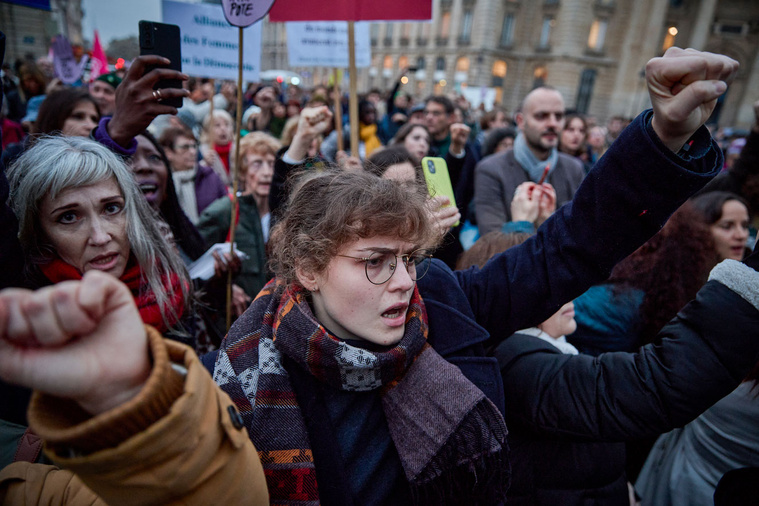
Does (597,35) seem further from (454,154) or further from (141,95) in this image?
(141,95)

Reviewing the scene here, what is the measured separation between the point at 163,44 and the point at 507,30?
42909 millimetres

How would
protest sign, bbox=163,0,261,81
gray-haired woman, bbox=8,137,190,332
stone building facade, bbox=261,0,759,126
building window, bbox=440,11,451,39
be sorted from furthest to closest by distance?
building window, bbox=440,11,451,39, stone building facade, bbox=261,0,759,126, protest sign, bbox=163,0,261,81, gray-haired woman, bbox=8,137,190,332

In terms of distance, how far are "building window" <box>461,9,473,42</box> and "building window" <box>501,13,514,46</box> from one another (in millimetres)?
2881

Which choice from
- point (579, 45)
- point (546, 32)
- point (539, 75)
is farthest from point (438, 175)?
point (546, 32)

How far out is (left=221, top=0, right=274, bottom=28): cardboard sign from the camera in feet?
6.89

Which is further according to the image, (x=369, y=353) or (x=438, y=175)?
(x=438, y=175)

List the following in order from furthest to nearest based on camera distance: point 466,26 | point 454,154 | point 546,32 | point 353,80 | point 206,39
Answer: point 466,26
point 546,32
point 454,154
point 206,39
point 353,80

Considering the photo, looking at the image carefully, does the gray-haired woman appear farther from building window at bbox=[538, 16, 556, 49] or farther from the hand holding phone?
building window at bbox=[538, 16, 556, 49]

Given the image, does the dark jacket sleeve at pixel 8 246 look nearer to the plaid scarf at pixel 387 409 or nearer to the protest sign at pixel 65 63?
the plaid scarf at pixel 387 409

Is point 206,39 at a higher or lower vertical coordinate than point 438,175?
higher

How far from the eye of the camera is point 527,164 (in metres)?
3.47

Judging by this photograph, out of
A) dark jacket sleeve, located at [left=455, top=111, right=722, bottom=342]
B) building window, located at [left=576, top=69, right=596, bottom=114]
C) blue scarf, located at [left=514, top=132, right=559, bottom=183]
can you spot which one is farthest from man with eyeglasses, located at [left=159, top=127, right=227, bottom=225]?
building window, located at [left=576, top=69, right=596, bottom=114]

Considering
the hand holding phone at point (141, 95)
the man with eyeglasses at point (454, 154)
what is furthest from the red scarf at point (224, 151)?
the hand holding phone at point (141, 95)

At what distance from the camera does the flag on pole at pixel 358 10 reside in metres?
2.46
